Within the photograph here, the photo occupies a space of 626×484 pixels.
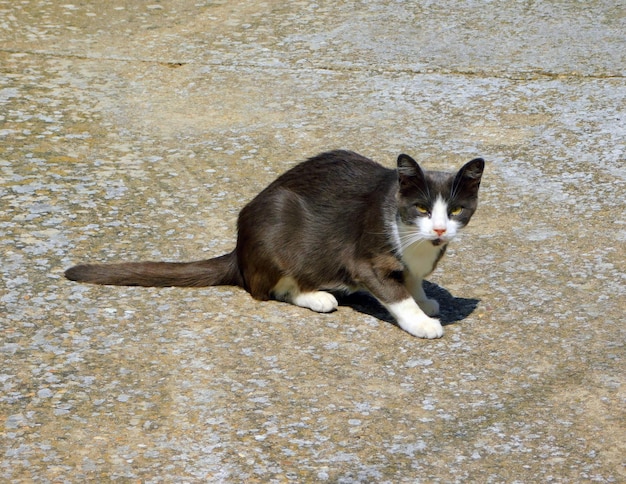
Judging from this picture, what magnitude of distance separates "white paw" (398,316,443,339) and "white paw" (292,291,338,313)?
1.35 ft

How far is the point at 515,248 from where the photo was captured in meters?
5.29

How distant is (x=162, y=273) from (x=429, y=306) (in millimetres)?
1283

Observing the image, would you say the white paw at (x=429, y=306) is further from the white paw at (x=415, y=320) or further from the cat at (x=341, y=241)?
the white paw at (x=415, y=320)

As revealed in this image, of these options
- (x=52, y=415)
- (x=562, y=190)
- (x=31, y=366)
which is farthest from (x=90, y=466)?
(x=562, y=190)

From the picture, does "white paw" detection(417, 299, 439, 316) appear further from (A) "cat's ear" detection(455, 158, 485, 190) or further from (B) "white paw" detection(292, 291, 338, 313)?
(A) "cat's ear" detection(455, 158, 485, 190)

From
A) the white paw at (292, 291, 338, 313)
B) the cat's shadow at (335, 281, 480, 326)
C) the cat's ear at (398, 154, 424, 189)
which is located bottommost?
the cat's shadow at (335, 281, 480, 326)

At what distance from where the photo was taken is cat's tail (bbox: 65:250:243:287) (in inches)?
189

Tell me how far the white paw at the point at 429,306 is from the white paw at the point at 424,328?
0.79 feet

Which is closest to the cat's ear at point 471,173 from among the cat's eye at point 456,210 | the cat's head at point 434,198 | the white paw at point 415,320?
the cat's head at point 434,198

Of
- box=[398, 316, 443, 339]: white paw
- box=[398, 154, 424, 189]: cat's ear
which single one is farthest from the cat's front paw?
box=[398, 154, 424, 189]: cat's ear

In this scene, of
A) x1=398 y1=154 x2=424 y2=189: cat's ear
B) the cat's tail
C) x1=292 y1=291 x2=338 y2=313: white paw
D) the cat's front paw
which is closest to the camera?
x1=398 y1=154 x2=424 y2=189: cat's ear

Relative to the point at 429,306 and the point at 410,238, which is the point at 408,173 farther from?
the point at 429,306

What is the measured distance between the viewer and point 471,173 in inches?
170

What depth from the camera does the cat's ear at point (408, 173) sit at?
4.27m
